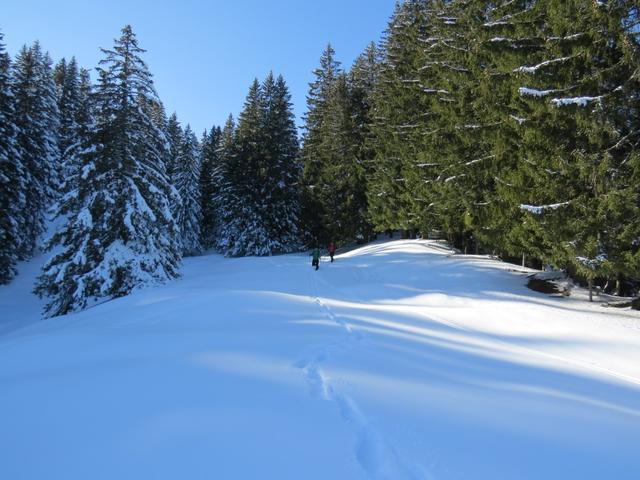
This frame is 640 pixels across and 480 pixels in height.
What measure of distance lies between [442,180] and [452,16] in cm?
812

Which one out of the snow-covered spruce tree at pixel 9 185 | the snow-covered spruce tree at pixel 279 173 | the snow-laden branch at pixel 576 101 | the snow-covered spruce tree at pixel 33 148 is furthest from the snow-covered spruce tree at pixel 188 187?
the snow-laden branch at pixel 576 101

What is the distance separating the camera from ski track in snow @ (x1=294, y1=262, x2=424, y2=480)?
290cm

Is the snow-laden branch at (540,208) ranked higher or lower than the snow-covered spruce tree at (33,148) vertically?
lower

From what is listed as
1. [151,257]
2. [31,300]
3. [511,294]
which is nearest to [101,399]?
[511,294]

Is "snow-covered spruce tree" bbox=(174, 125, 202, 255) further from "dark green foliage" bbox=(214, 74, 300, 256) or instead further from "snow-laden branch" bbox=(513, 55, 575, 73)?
"snow-laden branch" bbox=(513, 55, 575, 73)

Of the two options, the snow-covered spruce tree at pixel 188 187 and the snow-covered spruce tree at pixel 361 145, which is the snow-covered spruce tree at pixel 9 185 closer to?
the snow-covered spruce tree at pixel 188 187

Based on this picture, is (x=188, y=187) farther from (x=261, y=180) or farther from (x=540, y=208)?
(x=540, y=208)

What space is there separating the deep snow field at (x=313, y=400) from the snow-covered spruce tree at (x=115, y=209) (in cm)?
794

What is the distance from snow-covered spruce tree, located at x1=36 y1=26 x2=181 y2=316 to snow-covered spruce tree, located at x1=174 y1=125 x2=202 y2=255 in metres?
24.2

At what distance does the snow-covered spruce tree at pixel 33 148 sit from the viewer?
27.5m

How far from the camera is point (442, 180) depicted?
1964cm

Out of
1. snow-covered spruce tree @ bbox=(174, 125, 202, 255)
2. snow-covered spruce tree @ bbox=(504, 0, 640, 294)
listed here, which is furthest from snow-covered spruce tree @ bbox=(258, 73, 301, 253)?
snow-covered spruce tree @ bbox=(504, 0, 640, 294)

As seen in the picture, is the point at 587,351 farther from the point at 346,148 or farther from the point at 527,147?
the point at 346,148

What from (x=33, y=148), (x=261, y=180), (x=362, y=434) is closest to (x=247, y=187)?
(x=261, y=180)
